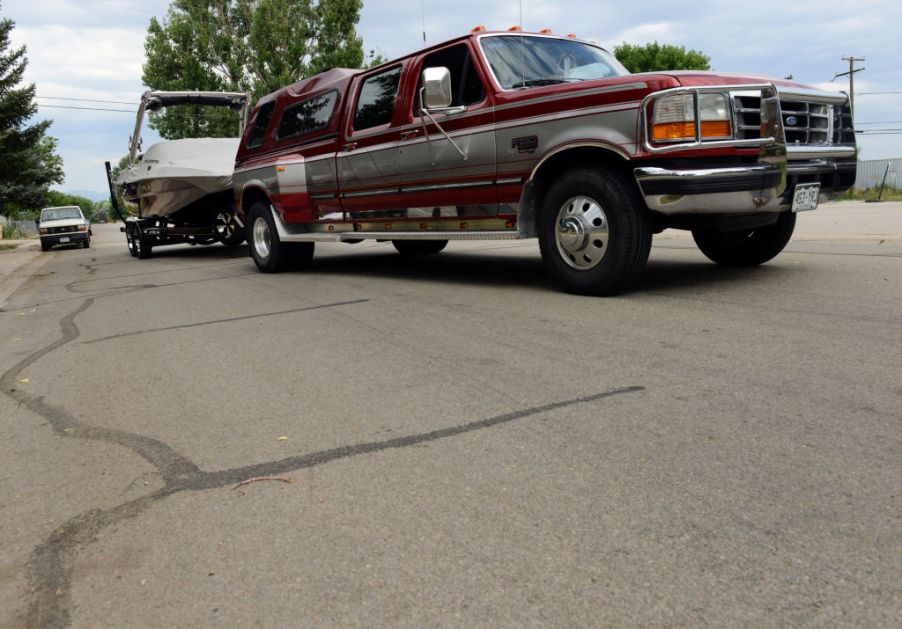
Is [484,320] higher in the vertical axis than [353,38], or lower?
lower

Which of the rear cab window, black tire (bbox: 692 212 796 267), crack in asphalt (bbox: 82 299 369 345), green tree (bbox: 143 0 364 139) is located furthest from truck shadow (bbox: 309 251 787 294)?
green tree (bbox: 143 0 364 139)

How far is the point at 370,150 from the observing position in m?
8.03

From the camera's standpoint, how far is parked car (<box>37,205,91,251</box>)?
2627cm

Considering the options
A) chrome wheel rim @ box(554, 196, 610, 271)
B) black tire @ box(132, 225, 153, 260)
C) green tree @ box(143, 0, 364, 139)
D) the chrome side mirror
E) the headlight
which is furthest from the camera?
green tree @ box(143, 0, 364, 139)

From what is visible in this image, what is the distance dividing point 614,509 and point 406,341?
9.48ft

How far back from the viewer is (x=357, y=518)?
2.52m

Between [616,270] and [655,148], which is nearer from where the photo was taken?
[655,148]

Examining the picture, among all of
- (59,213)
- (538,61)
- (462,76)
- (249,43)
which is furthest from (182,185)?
(249,43)

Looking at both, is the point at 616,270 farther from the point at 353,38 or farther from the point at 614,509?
the point at 353,38

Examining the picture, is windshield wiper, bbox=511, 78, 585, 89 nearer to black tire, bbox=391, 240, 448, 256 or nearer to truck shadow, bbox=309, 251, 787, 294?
truck shadow, bbox=309, 251, 787, 294

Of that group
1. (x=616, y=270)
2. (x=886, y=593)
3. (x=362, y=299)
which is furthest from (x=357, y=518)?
(x=362, y=299)

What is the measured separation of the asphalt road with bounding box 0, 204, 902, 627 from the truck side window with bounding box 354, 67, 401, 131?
2.85 meters

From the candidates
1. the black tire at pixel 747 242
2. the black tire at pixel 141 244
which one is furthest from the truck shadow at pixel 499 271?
the black tire at pixel 141 244

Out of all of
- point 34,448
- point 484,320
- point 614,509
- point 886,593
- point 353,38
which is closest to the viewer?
point 886,593
